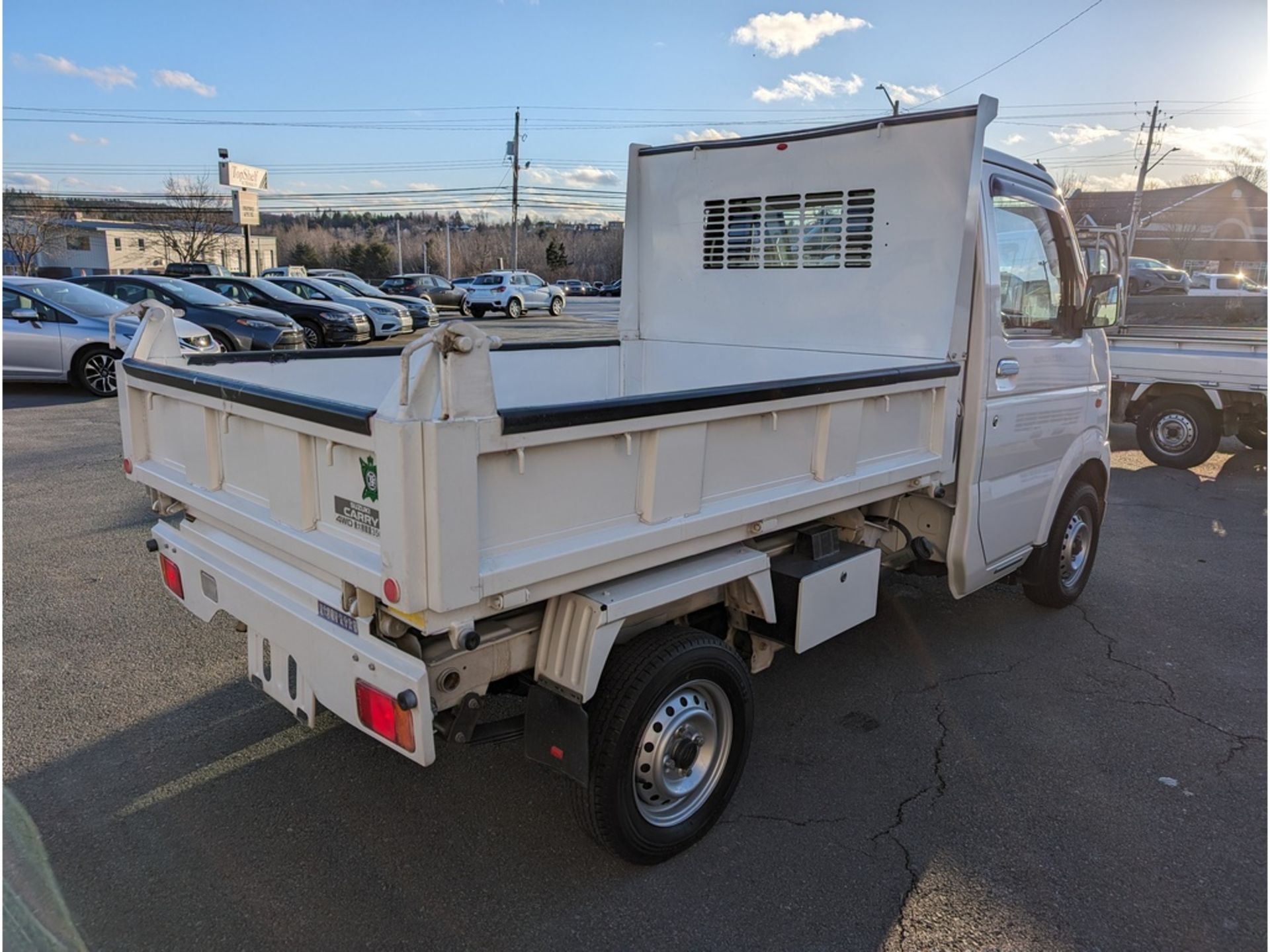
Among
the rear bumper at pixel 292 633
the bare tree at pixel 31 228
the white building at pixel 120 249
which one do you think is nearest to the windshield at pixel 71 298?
the rear bumper at pixel 292 633

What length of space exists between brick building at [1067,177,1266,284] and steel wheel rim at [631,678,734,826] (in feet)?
202

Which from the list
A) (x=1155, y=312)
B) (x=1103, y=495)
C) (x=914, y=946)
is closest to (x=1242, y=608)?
(x=1103, y=495)

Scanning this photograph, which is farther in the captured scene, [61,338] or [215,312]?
[215,312]

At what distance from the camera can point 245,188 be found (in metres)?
41.5

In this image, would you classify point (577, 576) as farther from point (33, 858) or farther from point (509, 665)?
point (33, 858)

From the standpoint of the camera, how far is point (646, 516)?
272 cm

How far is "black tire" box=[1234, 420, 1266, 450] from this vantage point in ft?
32.7

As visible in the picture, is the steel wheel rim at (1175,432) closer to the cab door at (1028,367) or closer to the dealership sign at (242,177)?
the cab door at (1028,367)

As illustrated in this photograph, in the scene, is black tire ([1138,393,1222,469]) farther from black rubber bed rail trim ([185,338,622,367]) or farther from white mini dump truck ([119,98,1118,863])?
black rubber bed rail trim ([185,338,622,367])

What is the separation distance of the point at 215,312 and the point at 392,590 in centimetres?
Answer: 1467

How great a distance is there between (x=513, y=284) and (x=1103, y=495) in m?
32.0

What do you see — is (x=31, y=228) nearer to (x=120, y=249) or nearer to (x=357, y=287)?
(x=120, y=249)

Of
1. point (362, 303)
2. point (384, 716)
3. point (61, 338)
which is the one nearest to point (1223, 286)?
point (362, 303)

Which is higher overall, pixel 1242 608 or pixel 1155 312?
pixel 1155 312
